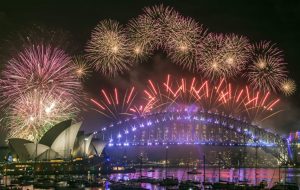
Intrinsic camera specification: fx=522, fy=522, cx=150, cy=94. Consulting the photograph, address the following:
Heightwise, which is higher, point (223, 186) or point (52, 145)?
point (52, 145)

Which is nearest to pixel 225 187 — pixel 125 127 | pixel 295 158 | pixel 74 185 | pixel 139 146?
pixel 74 185

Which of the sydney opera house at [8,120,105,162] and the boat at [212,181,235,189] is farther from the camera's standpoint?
the sydney opera house at [8,120,105,162]

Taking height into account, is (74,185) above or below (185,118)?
below

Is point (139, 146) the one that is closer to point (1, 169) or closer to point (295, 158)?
point (295, 158)

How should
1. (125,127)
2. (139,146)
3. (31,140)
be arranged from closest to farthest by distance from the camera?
(31,140) < (139,146) < (125,127)

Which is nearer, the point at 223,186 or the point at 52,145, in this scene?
the point at 223,186

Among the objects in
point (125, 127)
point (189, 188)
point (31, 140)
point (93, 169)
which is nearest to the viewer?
point (189, 188)

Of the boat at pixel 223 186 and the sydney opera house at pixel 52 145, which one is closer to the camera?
the boat at pixel 223 186

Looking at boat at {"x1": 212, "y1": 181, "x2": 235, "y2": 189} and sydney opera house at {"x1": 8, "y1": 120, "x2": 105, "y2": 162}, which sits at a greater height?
sydney opera house at {"x1": 8, "y1": 120, "x2": 105, "y2": 162}

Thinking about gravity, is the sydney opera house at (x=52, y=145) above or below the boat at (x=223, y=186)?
above

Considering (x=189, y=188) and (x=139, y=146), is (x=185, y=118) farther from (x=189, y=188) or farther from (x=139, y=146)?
(x=189, y=188)

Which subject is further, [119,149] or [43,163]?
[119,149]
